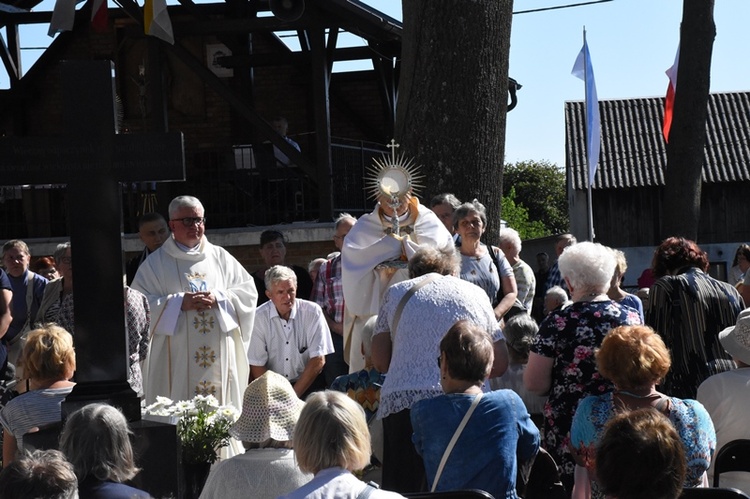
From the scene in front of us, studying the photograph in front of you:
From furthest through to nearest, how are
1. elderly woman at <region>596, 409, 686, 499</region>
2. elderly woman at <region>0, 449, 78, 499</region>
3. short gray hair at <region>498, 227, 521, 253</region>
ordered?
short gray hair at <region>498, 227, 521, 253</region> < elderly woman at <region>596, 409, 686, 499</region> < elderly woman at <region>0, 449, 78, 499</region>

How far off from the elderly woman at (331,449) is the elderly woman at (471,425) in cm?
86

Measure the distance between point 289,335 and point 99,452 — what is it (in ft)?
14.1

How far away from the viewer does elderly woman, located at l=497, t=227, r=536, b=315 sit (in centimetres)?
974

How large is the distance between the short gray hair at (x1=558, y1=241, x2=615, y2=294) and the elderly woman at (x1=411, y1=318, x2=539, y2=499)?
3.61 ft

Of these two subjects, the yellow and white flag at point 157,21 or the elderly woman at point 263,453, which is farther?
the yellow and white flag at point 157,21

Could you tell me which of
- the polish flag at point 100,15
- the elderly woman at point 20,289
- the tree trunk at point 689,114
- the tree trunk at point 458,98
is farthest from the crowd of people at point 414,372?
the tree trunk at point 689,114

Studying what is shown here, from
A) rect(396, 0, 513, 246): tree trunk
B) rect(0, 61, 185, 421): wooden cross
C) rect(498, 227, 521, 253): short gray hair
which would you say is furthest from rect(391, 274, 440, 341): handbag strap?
rect(498, 227, 521, 253): short gray hair

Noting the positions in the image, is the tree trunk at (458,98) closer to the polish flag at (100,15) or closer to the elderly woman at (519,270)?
the elderly woman at (519,270)

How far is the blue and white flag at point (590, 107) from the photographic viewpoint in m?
16.1

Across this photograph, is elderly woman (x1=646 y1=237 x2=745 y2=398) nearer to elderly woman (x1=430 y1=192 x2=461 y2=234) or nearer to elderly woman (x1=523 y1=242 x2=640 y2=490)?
elderly woman (x1=523 y1=242 x2=640 y2=490)

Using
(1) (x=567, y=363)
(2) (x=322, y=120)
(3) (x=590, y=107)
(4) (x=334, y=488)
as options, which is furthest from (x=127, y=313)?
(3) (x=590, y=107)

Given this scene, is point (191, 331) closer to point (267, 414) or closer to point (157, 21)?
point (267, 414)

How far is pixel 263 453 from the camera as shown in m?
4.86

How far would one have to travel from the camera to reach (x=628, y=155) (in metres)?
34.0
